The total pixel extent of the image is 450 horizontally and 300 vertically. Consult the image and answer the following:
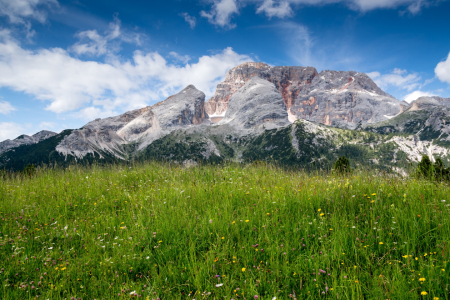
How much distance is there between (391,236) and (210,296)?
342cm

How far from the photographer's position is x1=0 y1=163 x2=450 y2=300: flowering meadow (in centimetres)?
319

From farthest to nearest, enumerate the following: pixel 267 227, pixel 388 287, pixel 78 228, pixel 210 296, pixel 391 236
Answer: pixel 78 228
pixel 267 227
pixel 391 236
pixel 210 296
pixel 388 287

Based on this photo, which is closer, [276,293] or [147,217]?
[276,293]

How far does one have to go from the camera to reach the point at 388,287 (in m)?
2.89

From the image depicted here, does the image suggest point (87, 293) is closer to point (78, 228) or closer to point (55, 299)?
point (55, 299)

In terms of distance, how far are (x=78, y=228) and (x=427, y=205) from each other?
821cm

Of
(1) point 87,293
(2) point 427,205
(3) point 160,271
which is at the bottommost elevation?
(1) point 87,293

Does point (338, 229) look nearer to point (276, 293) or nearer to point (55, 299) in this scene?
point (276, 293)

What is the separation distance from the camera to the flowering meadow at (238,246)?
3.19m

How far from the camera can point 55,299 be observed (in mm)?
3414

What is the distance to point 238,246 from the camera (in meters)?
4.10

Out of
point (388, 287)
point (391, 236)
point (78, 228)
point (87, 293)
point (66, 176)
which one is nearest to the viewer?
point (388, 287)

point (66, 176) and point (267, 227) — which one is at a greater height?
point (66, 176)

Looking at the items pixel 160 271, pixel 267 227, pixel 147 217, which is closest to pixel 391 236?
pixel 267 227
